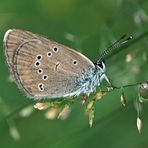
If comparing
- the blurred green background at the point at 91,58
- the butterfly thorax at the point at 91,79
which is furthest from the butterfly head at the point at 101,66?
the blurred green background at the point at 91,58

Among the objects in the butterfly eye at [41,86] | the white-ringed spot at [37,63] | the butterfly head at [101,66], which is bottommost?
the butterfly head at [101,66]

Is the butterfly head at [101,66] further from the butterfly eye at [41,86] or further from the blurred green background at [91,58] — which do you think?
the butterfly eye at [41,86]

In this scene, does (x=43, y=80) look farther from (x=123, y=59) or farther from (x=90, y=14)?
(x=90, y=14)

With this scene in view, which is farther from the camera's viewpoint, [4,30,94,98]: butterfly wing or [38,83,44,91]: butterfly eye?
[38,83,44,91]: butterfly eye

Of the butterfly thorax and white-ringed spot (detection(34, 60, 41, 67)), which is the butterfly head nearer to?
the butterfly thorax

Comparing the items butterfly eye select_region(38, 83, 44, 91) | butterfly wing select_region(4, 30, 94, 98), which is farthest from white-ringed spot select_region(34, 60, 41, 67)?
butterfly eye select_region(38, 83, 44, 91)

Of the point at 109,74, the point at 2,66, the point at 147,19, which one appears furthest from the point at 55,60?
the point at 2,66

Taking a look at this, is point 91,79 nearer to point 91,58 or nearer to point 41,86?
point 41,86
